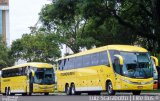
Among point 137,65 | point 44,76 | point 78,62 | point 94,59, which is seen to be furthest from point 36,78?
point 137,65

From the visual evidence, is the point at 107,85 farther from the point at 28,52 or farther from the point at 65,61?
the point at 28,52

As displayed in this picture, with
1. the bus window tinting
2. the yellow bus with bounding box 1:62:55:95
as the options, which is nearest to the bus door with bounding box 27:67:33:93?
the yellow bus with bounding box 1:62:55:95

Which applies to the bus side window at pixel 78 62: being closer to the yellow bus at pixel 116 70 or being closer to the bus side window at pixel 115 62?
the yellow bus at pixel 116 70

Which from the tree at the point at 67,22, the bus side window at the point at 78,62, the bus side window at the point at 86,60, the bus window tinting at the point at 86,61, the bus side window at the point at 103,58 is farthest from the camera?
the tree at the point at 67,22

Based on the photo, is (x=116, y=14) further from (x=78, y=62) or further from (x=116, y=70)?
(x=116, y=70)

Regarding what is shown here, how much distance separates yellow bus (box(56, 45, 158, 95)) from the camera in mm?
26438

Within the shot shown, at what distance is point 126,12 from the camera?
41.8 metres

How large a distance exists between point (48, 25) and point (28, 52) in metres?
11.4

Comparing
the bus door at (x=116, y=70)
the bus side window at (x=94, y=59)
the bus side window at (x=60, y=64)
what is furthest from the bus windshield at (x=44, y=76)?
the bus door at (x=116, y=70)

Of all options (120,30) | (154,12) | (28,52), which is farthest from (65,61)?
(28,52)

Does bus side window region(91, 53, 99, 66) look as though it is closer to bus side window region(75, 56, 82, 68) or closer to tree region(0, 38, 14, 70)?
bus side window region(75, 56, 82, 68)

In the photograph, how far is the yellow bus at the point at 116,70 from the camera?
2644cm

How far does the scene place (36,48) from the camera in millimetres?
68125

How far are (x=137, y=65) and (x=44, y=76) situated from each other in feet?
47.9
